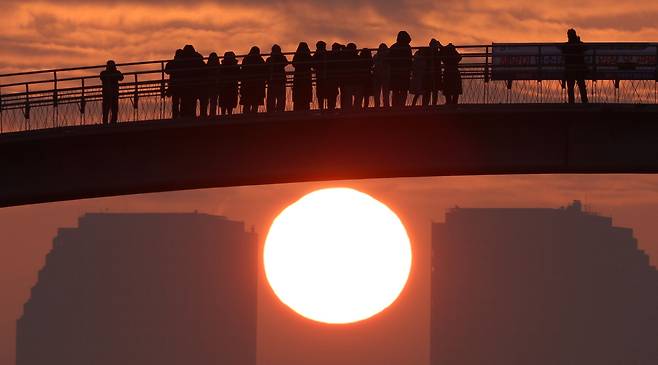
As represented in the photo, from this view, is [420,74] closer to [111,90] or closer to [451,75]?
[451,75]

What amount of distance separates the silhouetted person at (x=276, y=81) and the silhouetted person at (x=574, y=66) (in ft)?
22.4

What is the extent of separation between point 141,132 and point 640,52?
12.5 m

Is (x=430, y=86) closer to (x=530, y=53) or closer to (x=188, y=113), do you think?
(x=530, y=53)

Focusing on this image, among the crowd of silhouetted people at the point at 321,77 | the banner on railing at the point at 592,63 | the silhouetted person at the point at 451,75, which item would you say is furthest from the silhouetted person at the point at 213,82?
the banner on railing at the point at 592,63

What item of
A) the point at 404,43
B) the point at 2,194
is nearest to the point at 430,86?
the point at 404,43

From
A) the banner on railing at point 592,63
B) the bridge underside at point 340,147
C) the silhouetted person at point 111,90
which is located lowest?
the bridge underside at point 340,147

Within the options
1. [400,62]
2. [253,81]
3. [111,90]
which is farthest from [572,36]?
[111,90]

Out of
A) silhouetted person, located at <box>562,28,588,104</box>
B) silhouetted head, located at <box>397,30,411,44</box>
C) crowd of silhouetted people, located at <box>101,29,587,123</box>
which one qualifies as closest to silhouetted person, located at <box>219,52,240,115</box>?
crowd of silhouetted people, located at <box>101,29,587,123</box>

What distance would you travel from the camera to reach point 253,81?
46.2 meters

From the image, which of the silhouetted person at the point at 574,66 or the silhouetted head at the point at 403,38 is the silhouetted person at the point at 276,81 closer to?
the silhouetted head at the point at 403,38

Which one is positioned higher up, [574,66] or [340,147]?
[574,66]

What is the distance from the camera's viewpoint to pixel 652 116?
153 feet

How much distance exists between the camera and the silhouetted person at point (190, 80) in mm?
→ 46125

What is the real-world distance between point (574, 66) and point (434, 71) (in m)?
3.36
